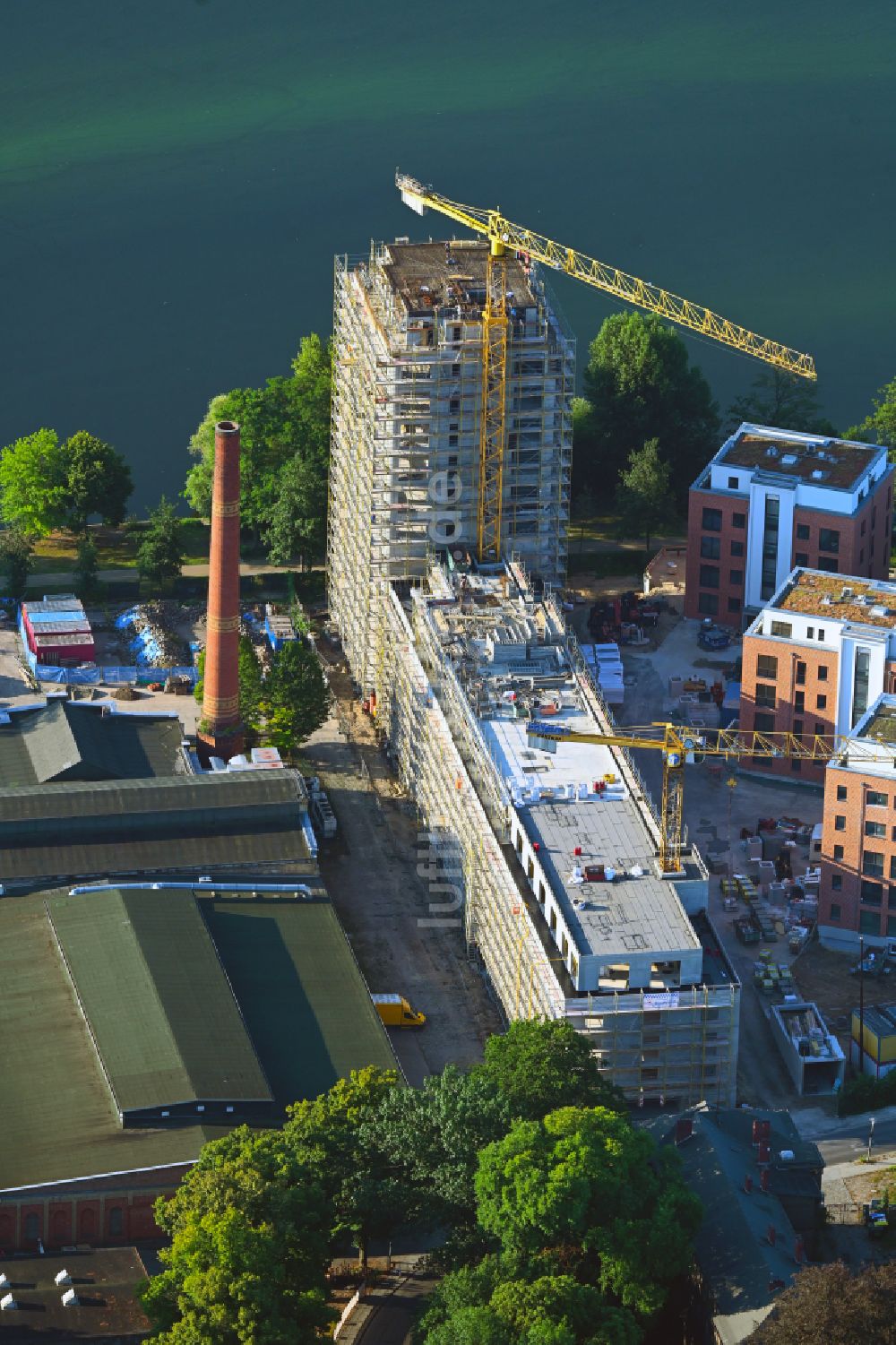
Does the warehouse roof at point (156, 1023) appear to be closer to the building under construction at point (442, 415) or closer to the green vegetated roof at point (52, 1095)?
the green vegetated roof at point (52, 1095)

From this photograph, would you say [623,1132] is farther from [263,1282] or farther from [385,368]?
[385,368]

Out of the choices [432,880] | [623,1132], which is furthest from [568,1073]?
[432,880]

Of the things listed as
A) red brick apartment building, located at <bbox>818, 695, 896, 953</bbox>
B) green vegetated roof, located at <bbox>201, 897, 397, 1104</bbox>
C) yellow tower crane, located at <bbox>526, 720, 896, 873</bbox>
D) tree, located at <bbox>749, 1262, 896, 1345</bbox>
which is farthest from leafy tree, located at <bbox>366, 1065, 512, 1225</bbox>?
red brick apartment building, located at <bbox>818, 695, 896, 953</bbox>

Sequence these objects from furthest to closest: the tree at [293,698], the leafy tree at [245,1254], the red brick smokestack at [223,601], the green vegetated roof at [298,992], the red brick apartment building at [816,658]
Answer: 1. the tree at [293,698]
2. the red brick apartment building at [816,658]
3. the red brick smokestack at [223,601]
4. the green vegetated roof at [298,992]
5. the leafy tree at [245,1254]

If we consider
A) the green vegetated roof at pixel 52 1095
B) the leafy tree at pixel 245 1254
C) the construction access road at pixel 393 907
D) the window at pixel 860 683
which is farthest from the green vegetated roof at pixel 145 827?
the window at pixel 860 683

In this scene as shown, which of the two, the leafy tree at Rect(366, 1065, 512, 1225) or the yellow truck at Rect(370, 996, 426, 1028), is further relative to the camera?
the yellow truck at Rect(370, 996, 426, 1028)

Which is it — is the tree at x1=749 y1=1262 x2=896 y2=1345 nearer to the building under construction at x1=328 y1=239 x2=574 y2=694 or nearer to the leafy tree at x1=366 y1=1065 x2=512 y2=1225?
the leafy tree at x1=366 y1=1065 x2=512 y2=1225
